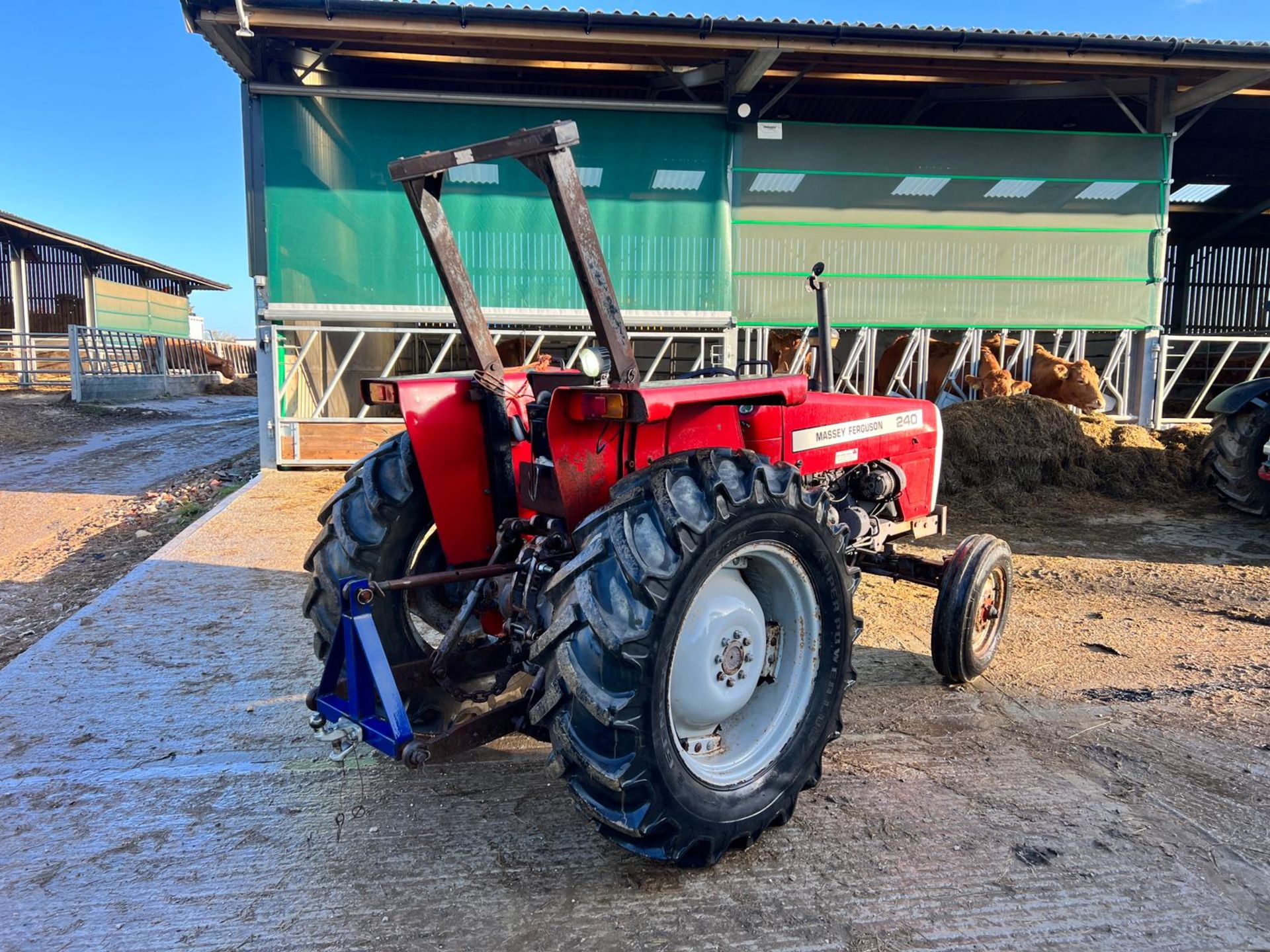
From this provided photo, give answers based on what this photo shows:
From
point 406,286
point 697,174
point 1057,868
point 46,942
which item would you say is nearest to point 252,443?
point 406,286

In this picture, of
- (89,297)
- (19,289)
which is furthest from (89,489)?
(89,297)

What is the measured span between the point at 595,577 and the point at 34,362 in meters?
21.4

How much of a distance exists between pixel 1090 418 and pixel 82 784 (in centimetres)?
872

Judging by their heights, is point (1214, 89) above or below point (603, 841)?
above

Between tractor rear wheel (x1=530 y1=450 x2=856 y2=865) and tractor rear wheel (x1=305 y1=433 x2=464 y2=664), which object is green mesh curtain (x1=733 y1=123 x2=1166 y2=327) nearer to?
tractor rear wheel (x1=305 y1=433 x2=464 y2=664)

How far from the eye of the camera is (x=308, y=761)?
276 cm

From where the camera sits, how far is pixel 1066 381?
29.3ft

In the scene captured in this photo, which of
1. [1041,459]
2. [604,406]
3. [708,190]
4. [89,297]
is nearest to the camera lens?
[604,406]

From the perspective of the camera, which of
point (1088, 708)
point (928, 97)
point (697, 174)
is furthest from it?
point (928, 97)

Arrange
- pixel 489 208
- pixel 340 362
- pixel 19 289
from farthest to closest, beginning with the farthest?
1. pixel 19 289
2. pixel 340 362
3. pixel 489 208

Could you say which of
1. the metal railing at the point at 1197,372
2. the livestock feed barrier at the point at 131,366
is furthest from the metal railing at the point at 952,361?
the livestock feed barrier at the point at 131,366

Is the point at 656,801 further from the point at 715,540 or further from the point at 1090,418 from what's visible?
the point at 1090,418

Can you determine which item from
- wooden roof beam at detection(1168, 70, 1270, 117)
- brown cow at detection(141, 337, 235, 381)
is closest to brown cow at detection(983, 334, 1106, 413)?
wooden roof beam at detection(1168, 70, 1270, 117)

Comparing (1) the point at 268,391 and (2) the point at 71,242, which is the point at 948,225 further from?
(2) the point at 71,242
